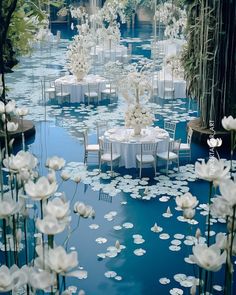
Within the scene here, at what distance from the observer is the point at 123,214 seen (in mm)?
4773

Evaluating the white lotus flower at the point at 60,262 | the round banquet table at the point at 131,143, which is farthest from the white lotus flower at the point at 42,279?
the round banquet table at the point at 131,143

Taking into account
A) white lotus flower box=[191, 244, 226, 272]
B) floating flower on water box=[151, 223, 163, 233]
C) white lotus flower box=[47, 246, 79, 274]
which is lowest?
floating flower on water box=[151, 223, 163, 233]

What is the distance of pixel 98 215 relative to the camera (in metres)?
4.75

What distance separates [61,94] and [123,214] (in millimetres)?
5098

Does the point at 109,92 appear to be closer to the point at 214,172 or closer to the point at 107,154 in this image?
the point at 107,154

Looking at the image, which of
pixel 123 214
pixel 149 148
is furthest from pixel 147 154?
pixel 123 214

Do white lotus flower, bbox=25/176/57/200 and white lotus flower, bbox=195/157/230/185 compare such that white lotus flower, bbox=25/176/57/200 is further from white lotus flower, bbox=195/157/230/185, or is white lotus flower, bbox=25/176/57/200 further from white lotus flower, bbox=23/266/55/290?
white lotus flower, bbox=195/157/230/185

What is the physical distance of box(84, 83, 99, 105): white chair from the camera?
9.47 metres

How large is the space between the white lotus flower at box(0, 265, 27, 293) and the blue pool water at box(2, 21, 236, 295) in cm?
228

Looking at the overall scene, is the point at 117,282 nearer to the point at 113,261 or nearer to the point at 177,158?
the point at 113,261

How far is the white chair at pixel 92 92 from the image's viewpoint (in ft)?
31.1

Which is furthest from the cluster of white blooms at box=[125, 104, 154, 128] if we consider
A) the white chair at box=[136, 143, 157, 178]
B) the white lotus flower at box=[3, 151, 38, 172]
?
the white lotus flower at box=[3, 151, 38, 172]

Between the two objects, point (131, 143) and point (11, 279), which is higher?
point (11, 279)

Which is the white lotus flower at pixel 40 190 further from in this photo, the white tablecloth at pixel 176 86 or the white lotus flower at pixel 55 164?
the white tablecloth at pixel 176 86
